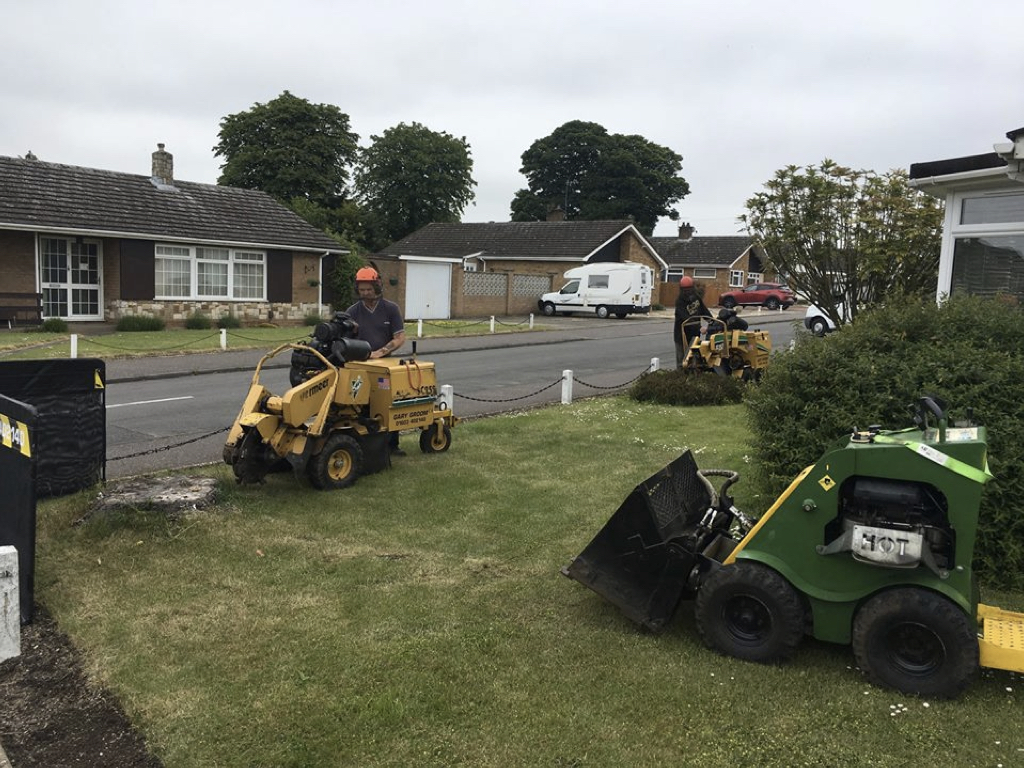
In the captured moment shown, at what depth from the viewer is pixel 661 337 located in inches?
1081

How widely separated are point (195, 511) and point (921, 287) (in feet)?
35.0

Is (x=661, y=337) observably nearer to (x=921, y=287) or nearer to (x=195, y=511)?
(x=921, y=287)

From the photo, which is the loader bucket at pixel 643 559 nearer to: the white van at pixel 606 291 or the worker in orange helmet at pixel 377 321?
the worker in orange helmet at pixel 377 321

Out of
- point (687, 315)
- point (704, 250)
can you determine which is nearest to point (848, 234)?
point (687, 315)

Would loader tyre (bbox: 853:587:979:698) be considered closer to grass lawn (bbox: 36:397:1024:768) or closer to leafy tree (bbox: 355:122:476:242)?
grass lawn (bbox: 36:397:1024:768)

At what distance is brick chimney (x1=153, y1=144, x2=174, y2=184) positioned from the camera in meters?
26.7

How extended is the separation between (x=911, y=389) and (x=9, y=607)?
5.45m

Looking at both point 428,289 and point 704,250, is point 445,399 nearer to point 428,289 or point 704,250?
point 428,289

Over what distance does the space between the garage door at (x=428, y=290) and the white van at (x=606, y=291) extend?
5618 mm

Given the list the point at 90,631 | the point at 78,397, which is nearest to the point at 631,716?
the point at 90,631

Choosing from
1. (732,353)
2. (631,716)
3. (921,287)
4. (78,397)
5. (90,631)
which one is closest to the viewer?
(631,716)

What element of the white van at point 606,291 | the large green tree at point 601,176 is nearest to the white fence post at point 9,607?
the white van at point 606,291

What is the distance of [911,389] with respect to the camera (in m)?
5.40

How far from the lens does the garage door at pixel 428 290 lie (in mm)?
32469
